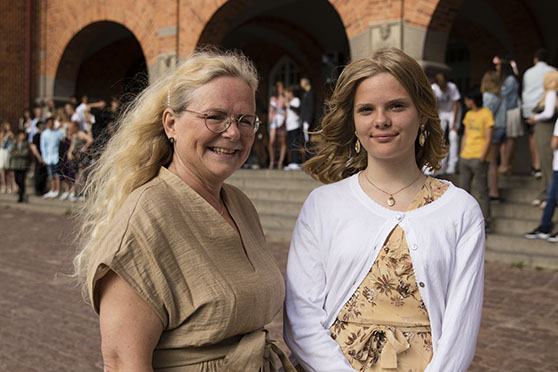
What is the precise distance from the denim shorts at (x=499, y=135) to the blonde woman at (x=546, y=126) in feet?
2.75

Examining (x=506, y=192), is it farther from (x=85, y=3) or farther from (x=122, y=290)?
(x=85, y=3)

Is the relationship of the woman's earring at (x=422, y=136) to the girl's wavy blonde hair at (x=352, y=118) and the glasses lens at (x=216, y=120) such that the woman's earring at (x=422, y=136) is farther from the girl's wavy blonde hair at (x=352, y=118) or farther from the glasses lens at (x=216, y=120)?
the glasses lens at (x=216, y=120)

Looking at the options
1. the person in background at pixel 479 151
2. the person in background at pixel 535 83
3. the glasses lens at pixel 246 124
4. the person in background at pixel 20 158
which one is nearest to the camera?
the glasses lens at pixel 246 124

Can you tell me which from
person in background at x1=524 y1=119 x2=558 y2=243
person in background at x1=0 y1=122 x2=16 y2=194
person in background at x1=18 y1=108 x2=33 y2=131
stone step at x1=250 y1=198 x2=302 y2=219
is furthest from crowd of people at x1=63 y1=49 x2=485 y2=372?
person in background at x1=18 y1=108 x2=33 y2=131

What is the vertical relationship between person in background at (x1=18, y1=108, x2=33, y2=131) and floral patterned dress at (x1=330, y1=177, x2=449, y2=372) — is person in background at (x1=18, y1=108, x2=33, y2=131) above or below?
above

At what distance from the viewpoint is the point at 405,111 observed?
1.81 metres

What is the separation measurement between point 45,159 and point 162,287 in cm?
1250

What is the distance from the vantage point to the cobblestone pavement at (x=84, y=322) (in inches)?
145

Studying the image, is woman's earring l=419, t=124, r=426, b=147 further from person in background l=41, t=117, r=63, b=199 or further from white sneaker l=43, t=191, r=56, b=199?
white sneaker l=43, t=191, r=56, b=199

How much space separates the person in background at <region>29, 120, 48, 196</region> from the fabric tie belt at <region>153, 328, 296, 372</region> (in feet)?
42.3

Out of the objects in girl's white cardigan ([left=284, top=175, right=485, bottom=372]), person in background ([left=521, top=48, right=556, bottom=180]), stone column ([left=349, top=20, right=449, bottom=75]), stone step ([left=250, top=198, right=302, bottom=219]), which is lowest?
stone step ([left=250, top=198, right=302, bottom=219])

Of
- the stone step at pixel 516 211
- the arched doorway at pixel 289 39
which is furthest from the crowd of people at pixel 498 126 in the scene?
the arched doorway at pixel 289 39

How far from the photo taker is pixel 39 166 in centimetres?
1403

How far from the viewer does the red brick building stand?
957 centimetres
